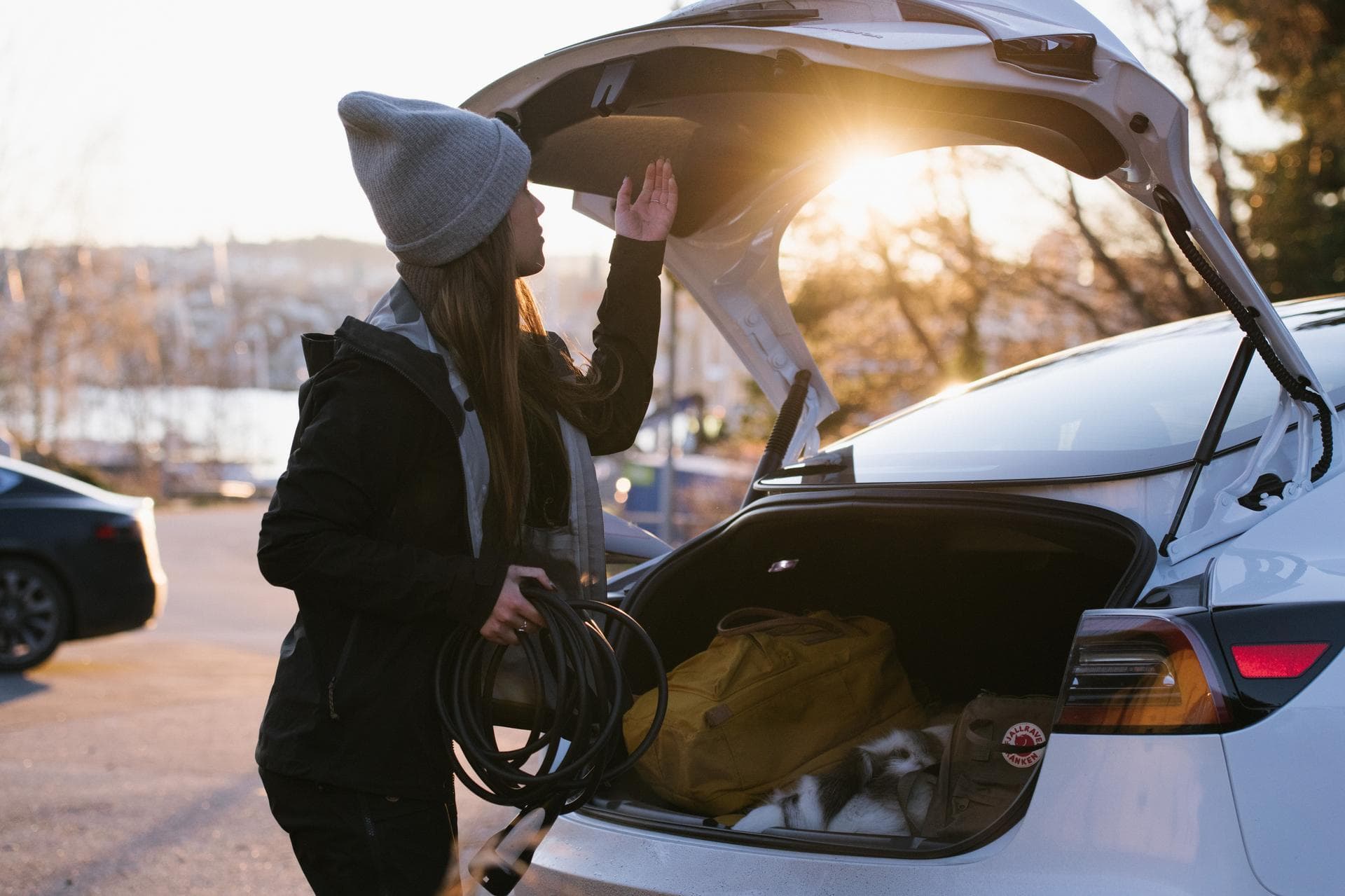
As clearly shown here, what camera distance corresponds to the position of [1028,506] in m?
2.51

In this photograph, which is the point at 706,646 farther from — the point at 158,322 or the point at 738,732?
the point at 158,322

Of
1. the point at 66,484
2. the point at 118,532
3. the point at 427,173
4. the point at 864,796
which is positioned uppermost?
the point at 427,173

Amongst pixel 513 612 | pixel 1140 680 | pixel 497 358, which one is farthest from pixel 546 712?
pixel 1140 680

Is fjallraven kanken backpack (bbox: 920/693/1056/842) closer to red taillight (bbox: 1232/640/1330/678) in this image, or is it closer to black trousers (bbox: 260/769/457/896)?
red taillight (bbox: 1232/640/1330/678)

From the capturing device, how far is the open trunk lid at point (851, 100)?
6.79ft

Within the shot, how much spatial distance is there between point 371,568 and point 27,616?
7.46 meters

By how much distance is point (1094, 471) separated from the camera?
2506 millimetres

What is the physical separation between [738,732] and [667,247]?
4.26 ft

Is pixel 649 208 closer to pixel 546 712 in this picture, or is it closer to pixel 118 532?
pixel 546 712

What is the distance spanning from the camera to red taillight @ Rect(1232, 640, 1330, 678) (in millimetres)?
1808

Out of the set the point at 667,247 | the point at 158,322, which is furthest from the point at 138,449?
the point at 667,247

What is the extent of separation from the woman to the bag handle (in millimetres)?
797

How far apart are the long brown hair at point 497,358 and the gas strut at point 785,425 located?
4.20 feet

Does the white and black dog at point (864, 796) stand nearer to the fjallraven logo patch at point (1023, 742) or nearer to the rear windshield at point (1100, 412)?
the fjallraven logo patch at point (1023, 742)
